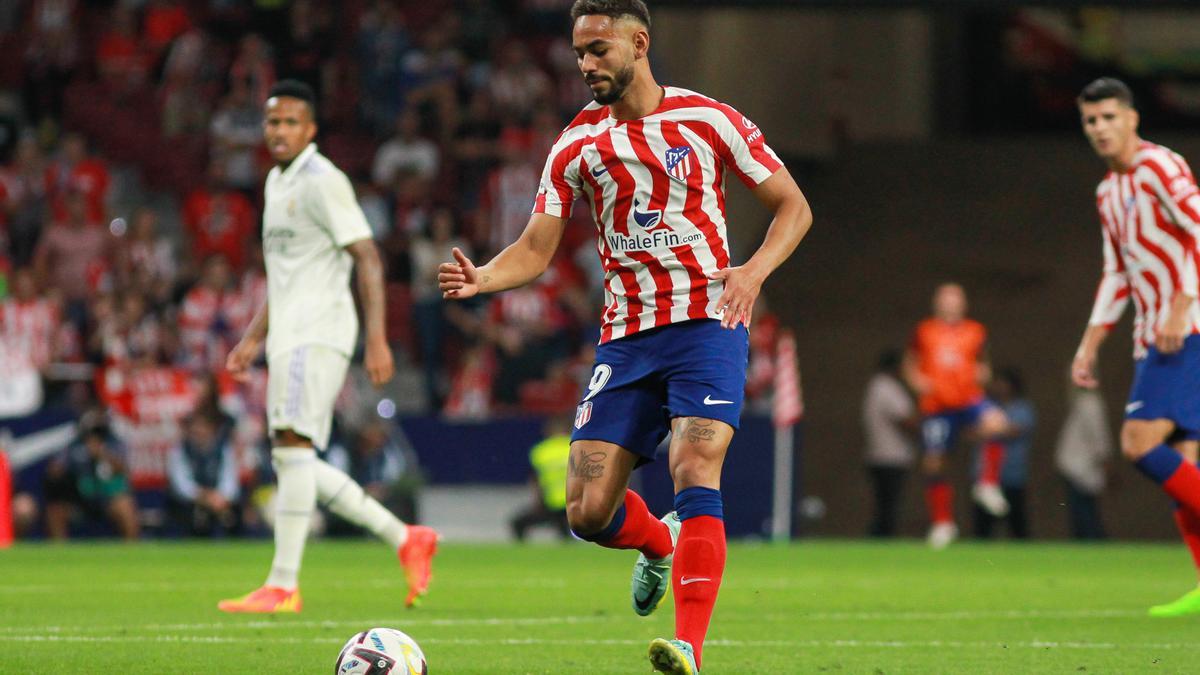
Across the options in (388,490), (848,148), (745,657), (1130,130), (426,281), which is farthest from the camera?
(848,148)

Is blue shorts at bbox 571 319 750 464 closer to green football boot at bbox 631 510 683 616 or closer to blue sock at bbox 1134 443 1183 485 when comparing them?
green football boot at bbox 631 510 683 616

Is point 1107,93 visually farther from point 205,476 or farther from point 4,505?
point 4,505

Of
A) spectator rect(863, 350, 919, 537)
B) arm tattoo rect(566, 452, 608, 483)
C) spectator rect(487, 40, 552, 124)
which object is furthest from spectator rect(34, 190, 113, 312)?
arm tattoo rect(566, 452, 608, 483)

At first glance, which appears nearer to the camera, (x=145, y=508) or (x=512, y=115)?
(x=145, y=508)

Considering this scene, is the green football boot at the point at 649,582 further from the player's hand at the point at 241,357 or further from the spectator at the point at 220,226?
the spectator at the point at 220,226

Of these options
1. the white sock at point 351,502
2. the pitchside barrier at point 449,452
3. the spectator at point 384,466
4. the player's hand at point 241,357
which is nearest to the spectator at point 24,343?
the pitchside barrier at point 449,452

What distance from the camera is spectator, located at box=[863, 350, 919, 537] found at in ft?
61.8

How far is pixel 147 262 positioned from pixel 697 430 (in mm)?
13763

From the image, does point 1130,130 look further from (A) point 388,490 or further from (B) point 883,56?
(B) point 883,56

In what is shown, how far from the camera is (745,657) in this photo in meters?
6.94

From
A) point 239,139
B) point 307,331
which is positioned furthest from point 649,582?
point 239,139

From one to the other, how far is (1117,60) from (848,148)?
5.12 m

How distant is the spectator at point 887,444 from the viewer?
1883 centimetres

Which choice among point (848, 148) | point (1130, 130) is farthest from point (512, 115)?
point (1130, 130)
